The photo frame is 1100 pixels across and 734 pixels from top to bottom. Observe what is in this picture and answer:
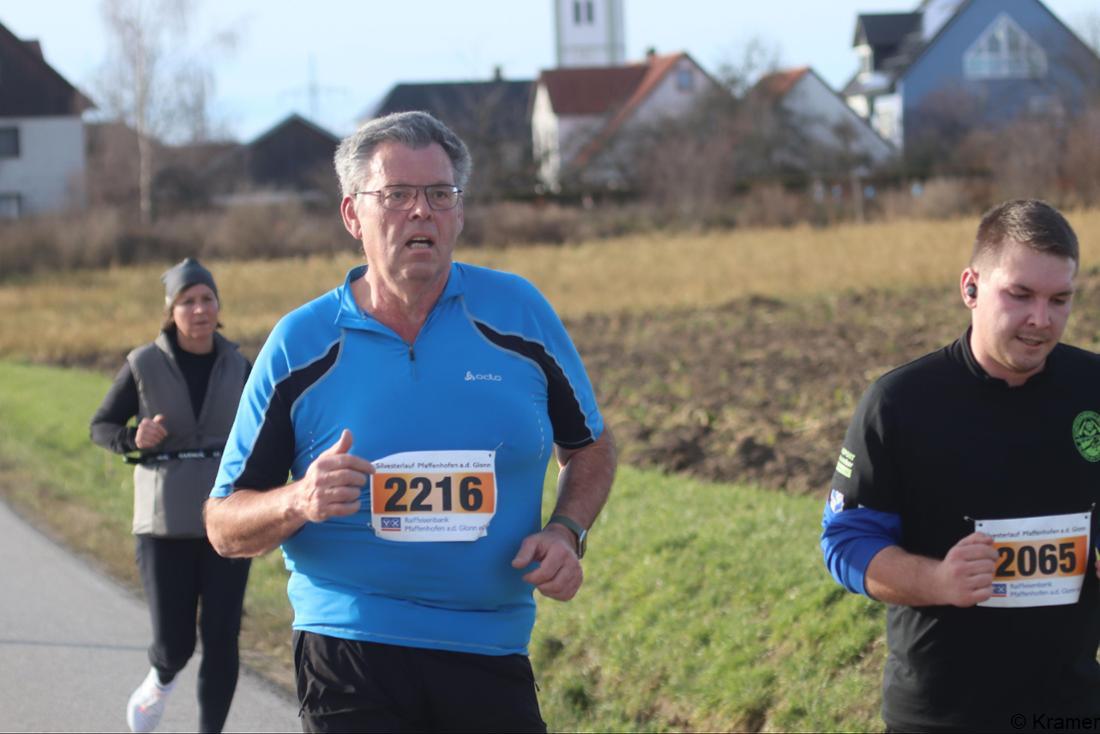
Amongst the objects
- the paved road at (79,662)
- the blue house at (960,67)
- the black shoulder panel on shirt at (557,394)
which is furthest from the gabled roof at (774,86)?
the black shoulder panel on shirt at (557,394)

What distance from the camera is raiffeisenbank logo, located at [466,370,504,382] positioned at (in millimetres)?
3812

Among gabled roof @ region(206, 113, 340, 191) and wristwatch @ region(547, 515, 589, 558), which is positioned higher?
gabled roof @ region(206, 113, 340, 191)

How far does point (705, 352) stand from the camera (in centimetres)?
1919

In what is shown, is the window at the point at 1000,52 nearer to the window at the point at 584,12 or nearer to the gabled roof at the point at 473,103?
the gabled roof at the point at 473,103

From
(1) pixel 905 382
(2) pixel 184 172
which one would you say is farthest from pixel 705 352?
(2) pixel 184 172

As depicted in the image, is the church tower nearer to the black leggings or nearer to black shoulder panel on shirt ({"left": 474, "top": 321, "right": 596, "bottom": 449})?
the black leggings

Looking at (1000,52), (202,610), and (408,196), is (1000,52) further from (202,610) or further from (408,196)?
(408,196)

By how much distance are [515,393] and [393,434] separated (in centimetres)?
33

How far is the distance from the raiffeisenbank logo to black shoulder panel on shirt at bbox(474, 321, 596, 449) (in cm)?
9

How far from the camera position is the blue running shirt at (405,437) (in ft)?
12.3

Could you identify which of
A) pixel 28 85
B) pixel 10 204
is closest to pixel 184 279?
pixel 10 204

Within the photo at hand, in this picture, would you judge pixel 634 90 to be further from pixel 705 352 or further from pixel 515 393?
pixel 515 393

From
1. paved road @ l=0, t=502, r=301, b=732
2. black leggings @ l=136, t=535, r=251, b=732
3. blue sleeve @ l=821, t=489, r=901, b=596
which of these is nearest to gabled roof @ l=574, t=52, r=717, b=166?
paved road @ l=0, t=502, r=301, b=732

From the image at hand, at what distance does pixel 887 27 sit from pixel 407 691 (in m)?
88.5
